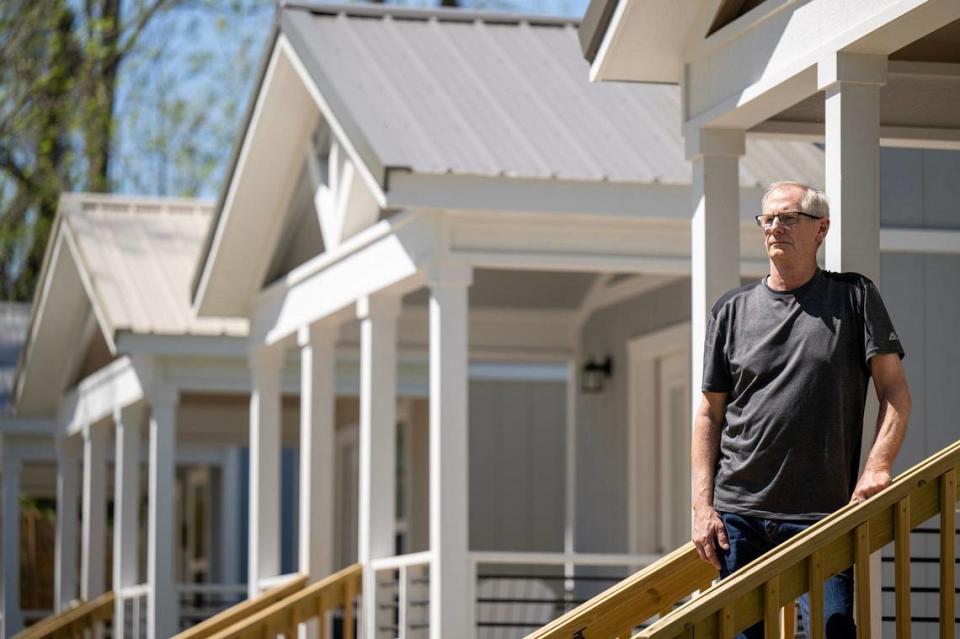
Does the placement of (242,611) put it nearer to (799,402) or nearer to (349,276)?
(349,276)

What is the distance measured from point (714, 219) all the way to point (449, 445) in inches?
119

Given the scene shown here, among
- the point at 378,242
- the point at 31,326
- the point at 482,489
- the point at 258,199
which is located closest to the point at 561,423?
the point at 482,489

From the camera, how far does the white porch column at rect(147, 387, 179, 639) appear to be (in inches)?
575

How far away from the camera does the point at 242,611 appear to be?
11.5 meters

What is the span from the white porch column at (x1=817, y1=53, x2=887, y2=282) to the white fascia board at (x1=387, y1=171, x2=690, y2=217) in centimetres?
345

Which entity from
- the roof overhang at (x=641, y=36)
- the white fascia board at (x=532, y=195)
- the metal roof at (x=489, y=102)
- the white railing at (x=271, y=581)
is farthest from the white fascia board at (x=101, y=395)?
the roof overhang at (x=641, y=36)

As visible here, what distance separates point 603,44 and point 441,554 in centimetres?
338

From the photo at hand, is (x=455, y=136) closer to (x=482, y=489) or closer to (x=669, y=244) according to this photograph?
(x=669, y=244)

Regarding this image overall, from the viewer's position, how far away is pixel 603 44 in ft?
24.2

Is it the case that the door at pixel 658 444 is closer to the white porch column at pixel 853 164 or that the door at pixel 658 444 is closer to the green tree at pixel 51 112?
the white porch column at pixel 853 164

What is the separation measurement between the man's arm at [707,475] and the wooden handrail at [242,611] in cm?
568

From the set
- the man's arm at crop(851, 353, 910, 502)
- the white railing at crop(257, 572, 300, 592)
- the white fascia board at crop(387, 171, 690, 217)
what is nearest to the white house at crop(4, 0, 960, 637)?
the white fascia board at crop(387, 171, 690, 217)

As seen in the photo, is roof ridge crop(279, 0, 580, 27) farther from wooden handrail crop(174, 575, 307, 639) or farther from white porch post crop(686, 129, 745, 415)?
white porch post crop(686, 129, 745, 415)

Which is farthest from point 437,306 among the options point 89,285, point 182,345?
point 89,285
